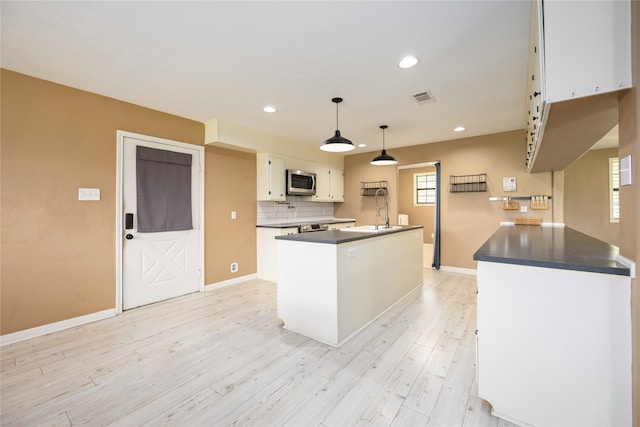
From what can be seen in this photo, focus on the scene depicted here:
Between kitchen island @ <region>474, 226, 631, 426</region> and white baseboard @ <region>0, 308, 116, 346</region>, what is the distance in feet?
11.9

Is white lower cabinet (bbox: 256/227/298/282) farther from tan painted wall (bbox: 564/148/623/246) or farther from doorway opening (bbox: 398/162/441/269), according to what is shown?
tan painted wall (bbox: 564/148/623/246)

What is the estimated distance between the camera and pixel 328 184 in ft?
19.7

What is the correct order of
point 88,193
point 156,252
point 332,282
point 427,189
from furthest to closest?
point 427,189 < point 156,252 < point 88,193 < point 332,282

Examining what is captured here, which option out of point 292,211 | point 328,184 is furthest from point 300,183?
point 328,184

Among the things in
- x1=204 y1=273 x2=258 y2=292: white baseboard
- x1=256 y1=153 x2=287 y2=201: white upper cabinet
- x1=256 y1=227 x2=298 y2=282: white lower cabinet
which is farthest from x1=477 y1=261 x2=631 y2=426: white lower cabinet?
x1=256 y1=153 x2=287 y2=201: white upper cabinet

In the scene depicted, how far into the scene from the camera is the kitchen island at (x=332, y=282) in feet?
7.88

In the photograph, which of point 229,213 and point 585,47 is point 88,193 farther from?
point 585,47

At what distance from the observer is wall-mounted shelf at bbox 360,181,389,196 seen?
19.4ft

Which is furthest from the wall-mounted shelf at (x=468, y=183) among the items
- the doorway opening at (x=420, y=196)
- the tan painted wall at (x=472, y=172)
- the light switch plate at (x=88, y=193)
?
the light switch plate at (x=88, y=193)

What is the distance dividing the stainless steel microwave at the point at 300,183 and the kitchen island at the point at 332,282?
7.57 feet

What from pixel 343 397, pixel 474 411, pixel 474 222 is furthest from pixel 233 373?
pixel 474 222

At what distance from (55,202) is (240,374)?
8.29 ft

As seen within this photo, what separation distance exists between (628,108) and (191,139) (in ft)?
13.7

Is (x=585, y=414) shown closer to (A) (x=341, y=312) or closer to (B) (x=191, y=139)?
(A) (x=341, y=312)
